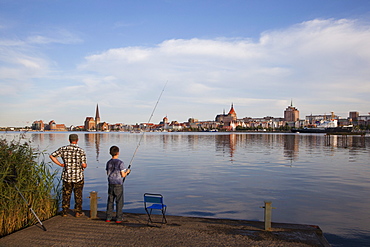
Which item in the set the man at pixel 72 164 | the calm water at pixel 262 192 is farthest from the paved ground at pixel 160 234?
the calm water at pixel 262 192

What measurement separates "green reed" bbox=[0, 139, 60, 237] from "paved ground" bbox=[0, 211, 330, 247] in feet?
1.32

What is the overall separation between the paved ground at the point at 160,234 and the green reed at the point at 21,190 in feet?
1.32

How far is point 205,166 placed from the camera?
2519cm

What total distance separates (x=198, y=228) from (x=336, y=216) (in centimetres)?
617

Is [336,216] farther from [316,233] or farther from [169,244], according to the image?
[169,244]

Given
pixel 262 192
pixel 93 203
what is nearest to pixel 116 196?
pixel 93 203

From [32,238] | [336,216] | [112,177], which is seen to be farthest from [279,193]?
[32,238]

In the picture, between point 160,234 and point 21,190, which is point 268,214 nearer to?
point 160,234

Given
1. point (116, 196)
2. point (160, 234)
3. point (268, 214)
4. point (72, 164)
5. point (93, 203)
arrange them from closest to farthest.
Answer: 1. point (160, 234)
2. point (268, 214)
3. point (116, 196)
4. point (72, 164)
5. point (93, 203)

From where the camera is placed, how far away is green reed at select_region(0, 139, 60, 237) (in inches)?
301

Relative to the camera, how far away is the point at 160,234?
7449 millimetres

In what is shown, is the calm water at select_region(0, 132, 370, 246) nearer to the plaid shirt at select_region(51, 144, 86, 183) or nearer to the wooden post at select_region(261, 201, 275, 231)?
the wooden post at select_region(261, 201, 275, 231)

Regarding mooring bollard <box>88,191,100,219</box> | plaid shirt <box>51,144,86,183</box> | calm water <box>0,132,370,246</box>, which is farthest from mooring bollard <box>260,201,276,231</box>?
plaid shirt <box>51,144,86,183</box>

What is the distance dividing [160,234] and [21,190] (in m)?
3.67
